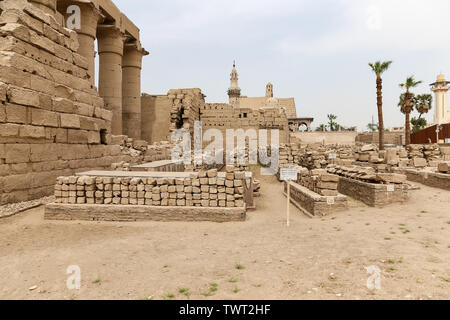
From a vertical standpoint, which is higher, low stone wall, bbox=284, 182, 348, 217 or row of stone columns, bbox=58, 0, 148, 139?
row of stone columns, bbox=58, 0, 148, 139

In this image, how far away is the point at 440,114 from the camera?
1848 inches

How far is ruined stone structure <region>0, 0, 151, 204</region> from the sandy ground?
174 centimetres

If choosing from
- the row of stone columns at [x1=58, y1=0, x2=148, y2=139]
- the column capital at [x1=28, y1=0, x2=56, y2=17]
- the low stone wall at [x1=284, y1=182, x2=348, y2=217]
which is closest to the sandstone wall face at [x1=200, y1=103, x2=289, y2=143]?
the row of stone columns at [x1=58, y1=0, x2=148, y2=139]

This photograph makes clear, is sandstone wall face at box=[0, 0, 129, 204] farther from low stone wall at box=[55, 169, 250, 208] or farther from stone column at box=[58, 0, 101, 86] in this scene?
stone column at box=[58, 0, 101, 86]

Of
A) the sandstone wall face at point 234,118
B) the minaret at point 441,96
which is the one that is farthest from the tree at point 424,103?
the sandstone wall face at point 234,118

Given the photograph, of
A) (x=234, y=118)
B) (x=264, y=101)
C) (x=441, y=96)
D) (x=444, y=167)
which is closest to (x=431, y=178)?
(x=444, y=167)

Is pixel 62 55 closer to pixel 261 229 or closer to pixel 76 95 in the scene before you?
pixel 76 95

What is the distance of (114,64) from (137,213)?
13.6 metres

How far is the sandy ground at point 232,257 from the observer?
12.0 ft

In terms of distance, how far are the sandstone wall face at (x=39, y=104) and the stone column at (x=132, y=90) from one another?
923 centimetres

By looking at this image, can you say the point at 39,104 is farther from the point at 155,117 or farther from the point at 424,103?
the point at 424,103

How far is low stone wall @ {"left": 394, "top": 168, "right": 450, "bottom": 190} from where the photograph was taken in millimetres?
11727
